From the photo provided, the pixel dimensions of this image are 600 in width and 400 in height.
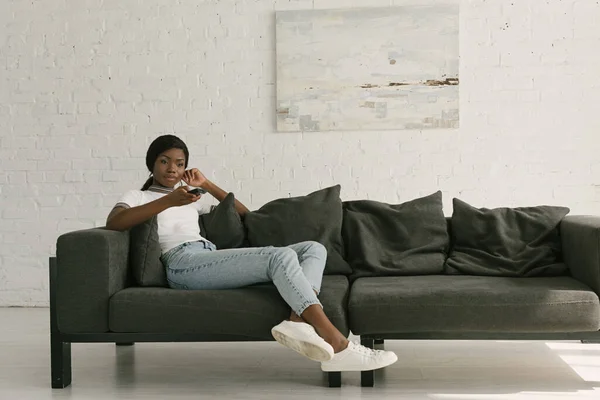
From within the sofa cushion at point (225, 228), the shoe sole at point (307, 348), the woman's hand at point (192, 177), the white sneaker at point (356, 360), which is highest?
the woman's hand at point (192, 177)

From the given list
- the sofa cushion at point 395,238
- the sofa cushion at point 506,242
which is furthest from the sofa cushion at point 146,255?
the sofa cushion at point 506,242

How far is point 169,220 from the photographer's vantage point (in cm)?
354

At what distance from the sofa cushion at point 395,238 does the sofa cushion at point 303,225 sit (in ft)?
0.22

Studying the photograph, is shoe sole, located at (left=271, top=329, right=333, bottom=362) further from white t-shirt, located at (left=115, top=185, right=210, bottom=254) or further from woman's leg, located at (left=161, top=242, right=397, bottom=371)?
white t-shirt, located at (left=115, top=185, right=210, bottom=254)

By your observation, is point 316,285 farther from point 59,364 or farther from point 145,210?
point 59,364

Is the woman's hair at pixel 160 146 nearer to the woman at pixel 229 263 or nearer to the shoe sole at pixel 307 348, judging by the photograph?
Answer: the woman at pixel 229 263

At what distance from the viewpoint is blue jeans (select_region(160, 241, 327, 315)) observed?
3.06 metres

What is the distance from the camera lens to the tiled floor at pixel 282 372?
10.2 feet

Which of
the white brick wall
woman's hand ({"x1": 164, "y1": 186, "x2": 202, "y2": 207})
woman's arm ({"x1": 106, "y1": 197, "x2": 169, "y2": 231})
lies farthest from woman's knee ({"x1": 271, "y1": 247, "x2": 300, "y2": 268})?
the white brick wall

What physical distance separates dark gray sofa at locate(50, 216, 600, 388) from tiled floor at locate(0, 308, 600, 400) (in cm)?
16

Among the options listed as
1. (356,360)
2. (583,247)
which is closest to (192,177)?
(356,360)

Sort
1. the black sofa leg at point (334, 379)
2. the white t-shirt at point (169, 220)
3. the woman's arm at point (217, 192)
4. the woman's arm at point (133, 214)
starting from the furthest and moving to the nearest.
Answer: the woman's arm at point (217, 192)
the white t-shirt at point (169, 220)
the woman's arm at point (133, 214)
the black sofa leg at point (334, 379)

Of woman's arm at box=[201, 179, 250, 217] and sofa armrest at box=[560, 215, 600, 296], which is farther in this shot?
woman's arm at box=[201, 179, 250, 217]

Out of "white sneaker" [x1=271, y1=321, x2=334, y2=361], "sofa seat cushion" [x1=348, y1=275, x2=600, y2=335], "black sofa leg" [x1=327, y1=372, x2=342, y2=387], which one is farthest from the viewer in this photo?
"black sofa leg" [x1=327, y1=372, x2=342, y2=387]
